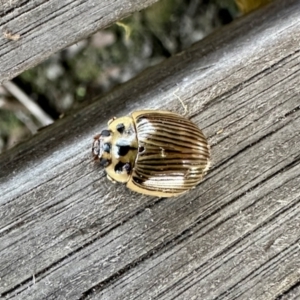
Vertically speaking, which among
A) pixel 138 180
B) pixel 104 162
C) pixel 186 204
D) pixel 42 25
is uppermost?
pixel 42 25

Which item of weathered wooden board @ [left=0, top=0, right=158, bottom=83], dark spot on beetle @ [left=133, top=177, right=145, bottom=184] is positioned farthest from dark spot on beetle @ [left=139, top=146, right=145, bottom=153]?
weathered wooden board @ [left=0, top=0, right=158, bottom=83]

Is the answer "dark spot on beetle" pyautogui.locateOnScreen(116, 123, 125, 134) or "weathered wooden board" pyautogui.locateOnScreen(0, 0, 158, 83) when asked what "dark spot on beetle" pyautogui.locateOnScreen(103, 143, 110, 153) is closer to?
"dark spot on beetle" pyautogui.locateOnScreen(116, 123, 125, 134)

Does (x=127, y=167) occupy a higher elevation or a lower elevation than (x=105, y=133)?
lower

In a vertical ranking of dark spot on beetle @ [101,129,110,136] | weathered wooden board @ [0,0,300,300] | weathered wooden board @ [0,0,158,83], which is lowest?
weathered wooden board @ [0,0,300,300]

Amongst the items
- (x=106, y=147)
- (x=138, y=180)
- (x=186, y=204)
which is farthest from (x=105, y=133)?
(x=186, y=204)

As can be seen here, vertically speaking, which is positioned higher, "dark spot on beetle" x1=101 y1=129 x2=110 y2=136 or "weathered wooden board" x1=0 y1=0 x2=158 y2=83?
"weathered wooden board" x1=0 y1=0 x2=158 y2=83

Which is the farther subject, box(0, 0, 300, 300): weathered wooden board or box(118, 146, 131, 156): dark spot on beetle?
box(118, 146, 131, 156): dark spot on beetle

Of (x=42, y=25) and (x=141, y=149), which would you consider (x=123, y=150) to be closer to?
(x=141, y=149)

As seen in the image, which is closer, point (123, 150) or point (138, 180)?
point (138, 180)
